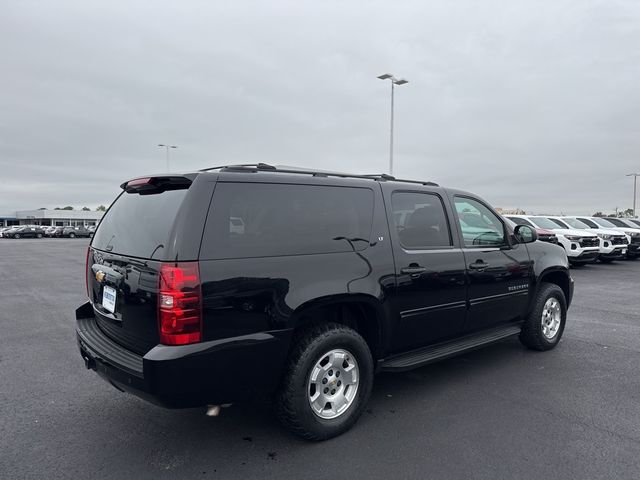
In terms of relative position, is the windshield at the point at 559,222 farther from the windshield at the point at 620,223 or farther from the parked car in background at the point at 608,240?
the windshield at the point at 620,223

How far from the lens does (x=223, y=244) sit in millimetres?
2857

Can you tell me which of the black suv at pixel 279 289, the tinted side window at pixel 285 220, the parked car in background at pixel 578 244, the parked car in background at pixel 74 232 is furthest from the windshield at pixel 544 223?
the parked car in background at pixel 74 232

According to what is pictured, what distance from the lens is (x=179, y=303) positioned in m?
2.67

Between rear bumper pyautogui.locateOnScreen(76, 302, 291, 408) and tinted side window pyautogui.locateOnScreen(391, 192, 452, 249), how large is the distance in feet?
4.77

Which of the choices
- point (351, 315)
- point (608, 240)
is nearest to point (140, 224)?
point (351, 315)

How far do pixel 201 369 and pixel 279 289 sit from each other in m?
0.67

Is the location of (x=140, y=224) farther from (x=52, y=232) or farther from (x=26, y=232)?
(x=52, y=232)

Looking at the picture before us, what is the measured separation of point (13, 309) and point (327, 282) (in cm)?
707

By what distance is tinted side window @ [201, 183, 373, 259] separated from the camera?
2900 millimetres

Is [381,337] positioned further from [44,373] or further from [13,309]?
[13,309]

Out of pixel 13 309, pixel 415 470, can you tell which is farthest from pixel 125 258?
pixel 13 309

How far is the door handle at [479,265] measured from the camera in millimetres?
4316

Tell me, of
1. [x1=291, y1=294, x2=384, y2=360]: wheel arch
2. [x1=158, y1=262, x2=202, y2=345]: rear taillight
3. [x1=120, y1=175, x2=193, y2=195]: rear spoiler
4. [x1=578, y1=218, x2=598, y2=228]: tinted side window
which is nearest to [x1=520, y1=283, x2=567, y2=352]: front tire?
[x1=291, y1=294, x2=384, y2=360]: wheel arch

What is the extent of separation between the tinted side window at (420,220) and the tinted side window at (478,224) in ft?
0.96
